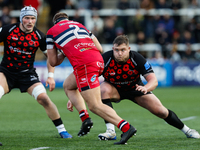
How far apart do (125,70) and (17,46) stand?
1983 millimetres

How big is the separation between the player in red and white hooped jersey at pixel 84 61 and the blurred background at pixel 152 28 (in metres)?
12.0

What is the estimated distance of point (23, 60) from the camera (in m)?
6.98

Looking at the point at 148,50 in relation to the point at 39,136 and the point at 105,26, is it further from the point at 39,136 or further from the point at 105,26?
the point at 39,136

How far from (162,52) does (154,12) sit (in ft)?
7.46

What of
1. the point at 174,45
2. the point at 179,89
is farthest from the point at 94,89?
the point at 174,45

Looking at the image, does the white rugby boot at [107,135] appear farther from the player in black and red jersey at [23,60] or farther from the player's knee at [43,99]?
the player's knee at [43,99]

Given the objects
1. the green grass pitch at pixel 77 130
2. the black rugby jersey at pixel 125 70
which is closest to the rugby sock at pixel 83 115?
the green grass pitch at pixel 77 130

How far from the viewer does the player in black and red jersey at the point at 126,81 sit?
6281mm

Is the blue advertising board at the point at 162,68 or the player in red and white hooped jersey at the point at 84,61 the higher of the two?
the player in red and white hooped jersey at the point at 84,61

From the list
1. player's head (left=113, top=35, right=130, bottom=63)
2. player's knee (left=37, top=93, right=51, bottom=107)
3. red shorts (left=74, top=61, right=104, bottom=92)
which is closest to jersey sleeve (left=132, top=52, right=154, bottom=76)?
player's head (left=113, top=35, right=130, bottom=63)

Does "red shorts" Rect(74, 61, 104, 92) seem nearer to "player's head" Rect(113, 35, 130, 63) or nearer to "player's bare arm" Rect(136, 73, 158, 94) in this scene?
"player's head" Rect(113, 35, 130, 63)

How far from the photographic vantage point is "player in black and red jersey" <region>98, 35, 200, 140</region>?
6281 millimetres

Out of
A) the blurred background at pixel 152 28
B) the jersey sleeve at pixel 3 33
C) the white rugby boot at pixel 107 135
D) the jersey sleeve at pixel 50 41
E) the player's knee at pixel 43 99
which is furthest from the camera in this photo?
the blurred background at pixel 152 28

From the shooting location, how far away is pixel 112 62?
21.4 feet
